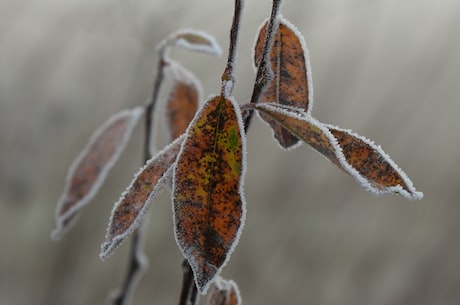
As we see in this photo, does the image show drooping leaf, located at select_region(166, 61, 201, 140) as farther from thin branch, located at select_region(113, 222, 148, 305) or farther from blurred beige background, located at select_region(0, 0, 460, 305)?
blurred beige background, located at select_region(0, 0, 460, 305)

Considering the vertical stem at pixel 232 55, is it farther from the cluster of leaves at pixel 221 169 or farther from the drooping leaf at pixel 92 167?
the drooping leaf at pixel 92 167

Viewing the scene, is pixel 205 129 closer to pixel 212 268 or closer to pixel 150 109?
pixel 212 268

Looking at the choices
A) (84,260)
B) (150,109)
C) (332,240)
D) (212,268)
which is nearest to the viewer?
(212,268)

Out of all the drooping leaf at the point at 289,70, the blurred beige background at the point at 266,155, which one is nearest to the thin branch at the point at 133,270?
the drooping leaf at the point at 289,70

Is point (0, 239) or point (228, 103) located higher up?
point (228, 103)

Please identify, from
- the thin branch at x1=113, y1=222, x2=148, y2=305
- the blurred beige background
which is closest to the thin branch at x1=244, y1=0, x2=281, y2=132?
the thin branch at x1=113, y1=222, x2=148, y2=305

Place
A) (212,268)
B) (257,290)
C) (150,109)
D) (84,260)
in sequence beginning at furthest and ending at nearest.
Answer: (257,290)
(84,260)
(150,109)
(212,268)

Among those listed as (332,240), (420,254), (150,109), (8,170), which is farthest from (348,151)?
(332,240)
